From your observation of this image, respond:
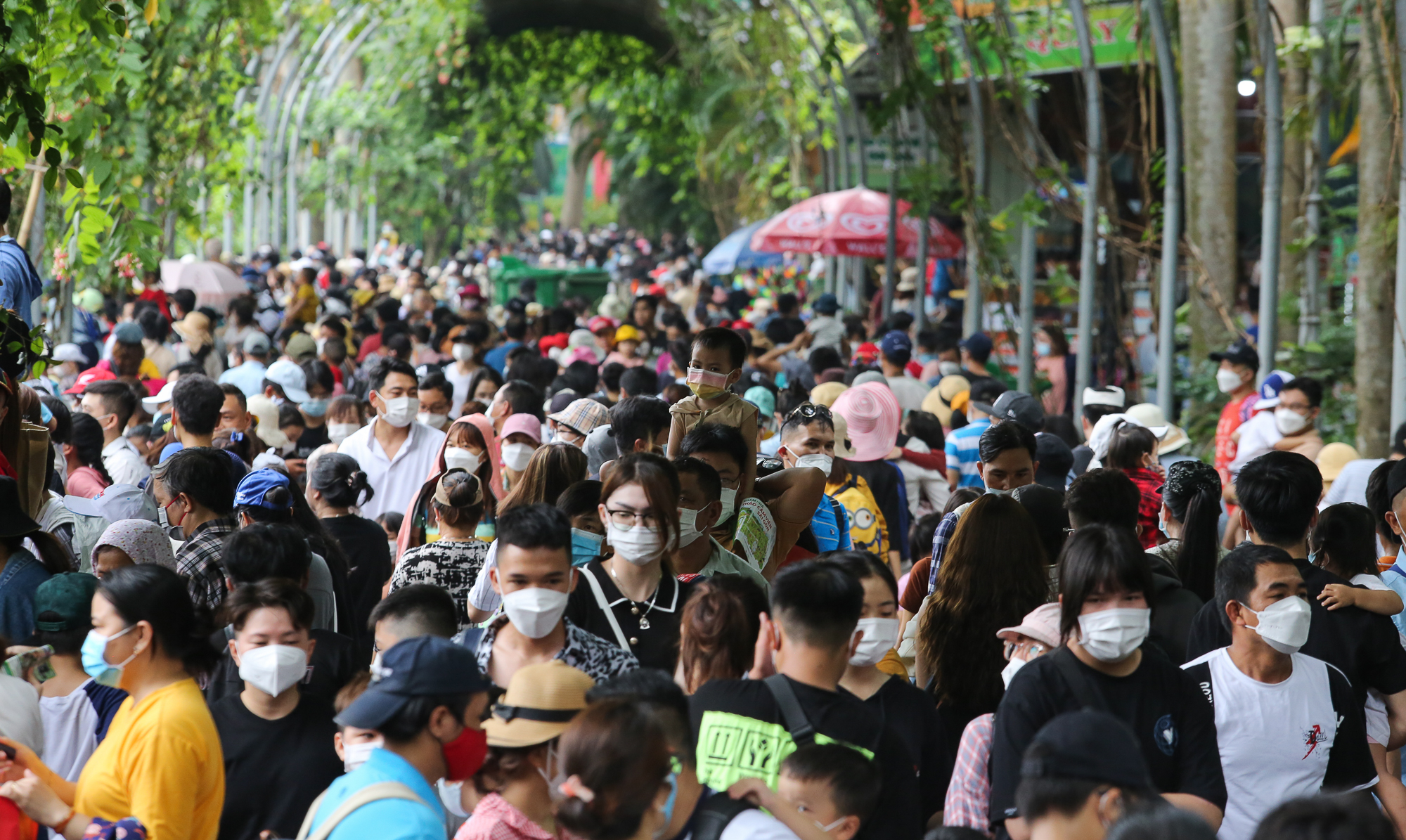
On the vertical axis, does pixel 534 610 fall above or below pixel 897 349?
above

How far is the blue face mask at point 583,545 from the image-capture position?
5141 mm

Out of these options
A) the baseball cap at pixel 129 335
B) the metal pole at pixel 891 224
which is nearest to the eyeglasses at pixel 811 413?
the baseball cap at pixel 129 335

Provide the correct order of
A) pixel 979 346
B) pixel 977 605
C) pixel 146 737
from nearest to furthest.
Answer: pixel 146 737
pixel 977 605
pixel 979 346

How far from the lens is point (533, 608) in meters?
4.01

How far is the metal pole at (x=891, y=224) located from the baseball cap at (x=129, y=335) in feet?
23.9

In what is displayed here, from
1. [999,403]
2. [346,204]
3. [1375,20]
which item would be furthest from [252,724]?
[346,204]

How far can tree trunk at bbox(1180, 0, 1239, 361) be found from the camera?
1178 centimetres

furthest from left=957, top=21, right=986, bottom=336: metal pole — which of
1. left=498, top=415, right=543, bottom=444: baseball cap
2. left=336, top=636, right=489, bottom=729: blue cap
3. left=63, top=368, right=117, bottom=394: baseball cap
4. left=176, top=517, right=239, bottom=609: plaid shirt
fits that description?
left=336, top=636, right=489, bottom=729: blue cap

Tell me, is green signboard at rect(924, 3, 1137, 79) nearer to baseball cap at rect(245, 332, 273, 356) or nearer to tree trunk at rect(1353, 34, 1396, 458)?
tree trunk at rect(1353, 34, 1396, 458)

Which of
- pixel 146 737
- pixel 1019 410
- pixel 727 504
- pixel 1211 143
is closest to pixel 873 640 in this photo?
pixel 727 504

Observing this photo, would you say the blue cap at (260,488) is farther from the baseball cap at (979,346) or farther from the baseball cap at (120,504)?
the baseball cap at (979,346)

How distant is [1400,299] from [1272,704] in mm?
4766

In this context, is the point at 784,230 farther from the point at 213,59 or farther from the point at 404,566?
the point at 404,566

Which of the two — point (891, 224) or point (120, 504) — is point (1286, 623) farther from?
point (891, 224)
